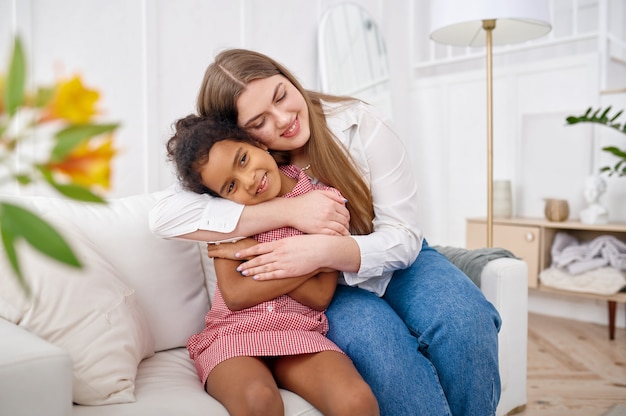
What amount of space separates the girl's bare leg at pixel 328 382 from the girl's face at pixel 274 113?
52 cm

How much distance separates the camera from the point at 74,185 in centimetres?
22

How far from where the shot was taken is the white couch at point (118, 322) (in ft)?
2.69

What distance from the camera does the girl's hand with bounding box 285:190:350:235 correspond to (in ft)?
4.28

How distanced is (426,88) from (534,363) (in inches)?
79.2

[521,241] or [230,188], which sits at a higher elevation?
[230,188]

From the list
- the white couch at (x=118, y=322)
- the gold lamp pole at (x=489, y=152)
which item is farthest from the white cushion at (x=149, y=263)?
the gold lamp pole at (x=489, y=152)

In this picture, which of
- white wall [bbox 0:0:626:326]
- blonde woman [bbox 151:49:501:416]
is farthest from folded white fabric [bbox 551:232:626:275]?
blonde woman [bbox 151:49:501:416]

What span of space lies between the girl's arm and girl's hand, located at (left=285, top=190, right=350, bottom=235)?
0.34ft

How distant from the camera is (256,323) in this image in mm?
1213

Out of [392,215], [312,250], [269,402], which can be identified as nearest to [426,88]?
[392,215]

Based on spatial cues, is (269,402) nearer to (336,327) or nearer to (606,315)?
(336,327)

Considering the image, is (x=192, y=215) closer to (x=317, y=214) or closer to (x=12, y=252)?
(x=317, y=214)

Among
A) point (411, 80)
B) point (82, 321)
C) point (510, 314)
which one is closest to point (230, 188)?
point (82, 321)

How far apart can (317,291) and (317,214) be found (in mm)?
176
